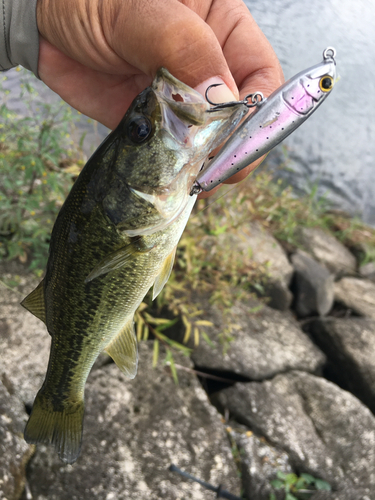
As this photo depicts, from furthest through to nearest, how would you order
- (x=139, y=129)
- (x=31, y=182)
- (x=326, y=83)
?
(x=31, y=182) → (x=139, y=129) → (x=326, y=83)

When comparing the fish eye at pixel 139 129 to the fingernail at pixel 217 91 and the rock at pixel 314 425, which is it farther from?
the rock at pixel 314 425

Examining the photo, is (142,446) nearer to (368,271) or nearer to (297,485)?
(297,485)

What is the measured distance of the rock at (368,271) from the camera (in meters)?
7.41

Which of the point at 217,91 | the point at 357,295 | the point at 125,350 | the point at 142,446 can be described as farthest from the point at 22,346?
the point at 357,295

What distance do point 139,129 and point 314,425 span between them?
3.56 meters

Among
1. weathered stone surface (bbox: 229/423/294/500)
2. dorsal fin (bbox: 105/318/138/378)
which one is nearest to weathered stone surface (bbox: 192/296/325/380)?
weathered stone surface (bbox: 229/423/294/500)

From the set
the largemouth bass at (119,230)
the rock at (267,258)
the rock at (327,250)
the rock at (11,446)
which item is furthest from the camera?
the rock at (327,250)

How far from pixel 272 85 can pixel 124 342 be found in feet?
5.07

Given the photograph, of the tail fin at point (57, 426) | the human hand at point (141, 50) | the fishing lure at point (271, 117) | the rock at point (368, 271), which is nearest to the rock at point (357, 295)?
A: the rock at point (368, 271)

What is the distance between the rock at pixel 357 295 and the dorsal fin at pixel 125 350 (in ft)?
15.8

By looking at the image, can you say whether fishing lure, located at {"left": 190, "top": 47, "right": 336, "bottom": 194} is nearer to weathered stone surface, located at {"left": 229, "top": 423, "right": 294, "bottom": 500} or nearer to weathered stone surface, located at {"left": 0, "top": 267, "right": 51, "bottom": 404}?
weathered stone surface, located at {"left": 0, "top": 267, "right": 51, "bottom": 404}

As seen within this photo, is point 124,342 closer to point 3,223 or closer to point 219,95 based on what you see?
point 219,95

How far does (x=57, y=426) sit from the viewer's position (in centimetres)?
211

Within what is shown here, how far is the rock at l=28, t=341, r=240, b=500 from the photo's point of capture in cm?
282
